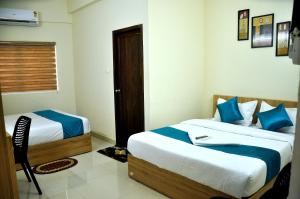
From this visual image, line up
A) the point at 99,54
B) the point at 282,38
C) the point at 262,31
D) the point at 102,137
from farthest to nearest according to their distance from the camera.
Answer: the point at 102,137
the point at 99,54
the point at 262,31
the point at 282,38

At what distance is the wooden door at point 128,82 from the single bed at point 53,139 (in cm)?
67

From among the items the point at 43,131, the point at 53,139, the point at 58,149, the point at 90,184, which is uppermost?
the point at 43,131

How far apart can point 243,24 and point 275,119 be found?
1.58 m

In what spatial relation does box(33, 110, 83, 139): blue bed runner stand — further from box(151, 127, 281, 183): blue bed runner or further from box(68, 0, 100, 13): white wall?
box(68, 0, 100, 13): white wall

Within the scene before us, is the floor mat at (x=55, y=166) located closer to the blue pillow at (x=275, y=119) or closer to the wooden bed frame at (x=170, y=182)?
the wooden bed frame at (x=170, y=182)

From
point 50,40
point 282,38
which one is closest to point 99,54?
point 50,40

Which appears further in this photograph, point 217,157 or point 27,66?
point 27,66

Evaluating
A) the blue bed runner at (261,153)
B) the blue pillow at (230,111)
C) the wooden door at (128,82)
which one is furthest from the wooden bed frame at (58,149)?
the blue pillow at (230,111)

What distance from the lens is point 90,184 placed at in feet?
9.90

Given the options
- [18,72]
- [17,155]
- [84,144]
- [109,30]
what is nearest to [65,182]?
[17,155]

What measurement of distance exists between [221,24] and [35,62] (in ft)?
12.8

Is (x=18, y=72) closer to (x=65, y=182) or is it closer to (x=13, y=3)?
(x=13, y=3)

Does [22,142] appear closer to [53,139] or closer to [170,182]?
[53,139]

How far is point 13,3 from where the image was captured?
4.79 m
